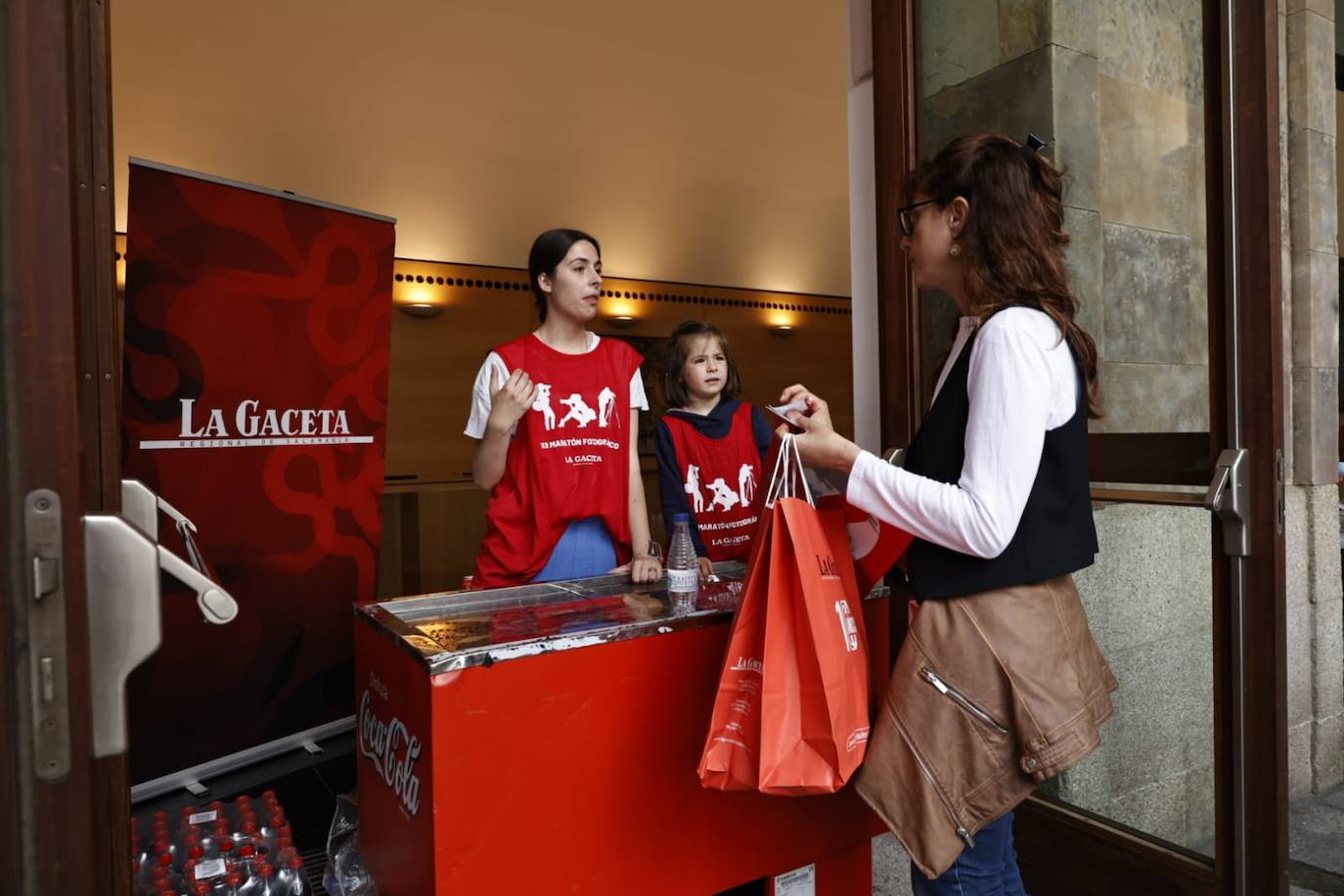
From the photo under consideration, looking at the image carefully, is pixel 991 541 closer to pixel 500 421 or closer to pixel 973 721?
pixel 973 721

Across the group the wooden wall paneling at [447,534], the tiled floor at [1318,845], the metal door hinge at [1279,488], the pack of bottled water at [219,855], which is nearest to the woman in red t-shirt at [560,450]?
the pack of bottled water at [219,855]

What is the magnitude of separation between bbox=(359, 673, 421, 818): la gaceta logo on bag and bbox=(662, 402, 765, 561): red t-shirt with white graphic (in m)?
1.30

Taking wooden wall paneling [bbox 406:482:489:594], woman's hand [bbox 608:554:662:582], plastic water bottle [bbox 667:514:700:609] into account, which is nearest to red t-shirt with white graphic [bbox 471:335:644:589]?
woman's hand [bbox 608:554:662:582]

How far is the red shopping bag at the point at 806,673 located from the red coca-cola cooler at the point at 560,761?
11.9 inches

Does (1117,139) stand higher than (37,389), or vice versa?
(1117,139)

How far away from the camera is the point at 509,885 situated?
57.7 inches

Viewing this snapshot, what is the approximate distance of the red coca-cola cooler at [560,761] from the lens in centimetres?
143

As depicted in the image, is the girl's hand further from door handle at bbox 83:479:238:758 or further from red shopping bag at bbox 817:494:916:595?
door handle at bbox 83:479:238:758

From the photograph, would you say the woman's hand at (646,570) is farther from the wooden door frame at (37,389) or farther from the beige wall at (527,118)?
the beige wall at (527,118)

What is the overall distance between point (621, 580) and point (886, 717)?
84cm

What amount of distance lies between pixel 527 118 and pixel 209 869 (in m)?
6.52

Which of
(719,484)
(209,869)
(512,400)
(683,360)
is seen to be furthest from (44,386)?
(683,360)

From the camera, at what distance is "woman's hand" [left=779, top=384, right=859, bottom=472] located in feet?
4.75

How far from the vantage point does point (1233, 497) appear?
1.96m
